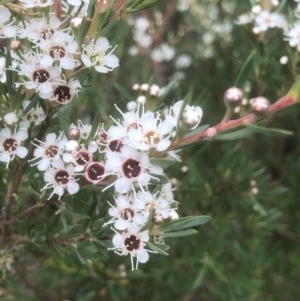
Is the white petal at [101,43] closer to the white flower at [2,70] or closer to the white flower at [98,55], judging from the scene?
the white flower at [98,55]

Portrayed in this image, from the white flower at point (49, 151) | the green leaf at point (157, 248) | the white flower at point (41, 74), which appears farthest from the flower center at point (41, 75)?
the green leaf at point (157, 248)

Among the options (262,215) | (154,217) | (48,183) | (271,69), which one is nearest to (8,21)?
(48,183)

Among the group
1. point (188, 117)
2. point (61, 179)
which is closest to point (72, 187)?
point (61, 179)

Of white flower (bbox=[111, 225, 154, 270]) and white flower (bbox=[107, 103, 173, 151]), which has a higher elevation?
white flower (bbox=[107, 103, 173, 151])

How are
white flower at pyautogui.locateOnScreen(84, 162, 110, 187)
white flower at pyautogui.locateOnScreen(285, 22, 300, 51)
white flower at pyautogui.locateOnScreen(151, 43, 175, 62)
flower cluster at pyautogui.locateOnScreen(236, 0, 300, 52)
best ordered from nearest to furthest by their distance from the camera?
white flower at pyautogui.locateOnScreen(84, 162, 110, 187) < white flower at pyautogui.locateOnScreen(285, 22, 300, 51) < flower cluster at pyautogui.locateOnScreen(236, 0, 300, 52) < white flower at pyautogui.locateOnScreen(151, 43, 175, 62)

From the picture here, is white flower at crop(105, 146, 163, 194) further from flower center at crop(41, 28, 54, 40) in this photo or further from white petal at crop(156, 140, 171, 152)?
flower center at crop(41, 28, 54, 40)

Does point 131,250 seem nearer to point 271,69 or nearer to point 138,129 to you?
point 138,129

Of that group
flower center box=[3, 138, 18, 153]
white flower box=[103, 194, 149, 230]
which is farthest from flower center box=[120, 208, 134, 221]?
flower center box=[3, 138, 18, 153]
